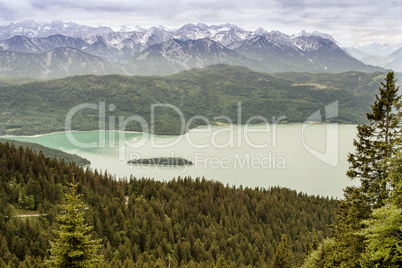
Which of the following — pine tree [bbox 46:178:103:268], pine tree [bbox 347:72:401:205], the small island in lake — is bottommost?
the small island in lake

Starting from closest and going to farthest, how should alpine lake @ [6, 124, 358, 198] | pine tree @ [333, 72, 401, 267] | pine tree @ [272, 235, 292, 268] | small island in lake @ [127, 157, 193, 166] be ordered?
1. pine tree @ [333, 72, 401, 267]
2. pine tree @ [272, 235, 292, 268]
3. alpine lake @ [6, 124, 358, 198]
4. small island in lake @ [127, 157, 193, 166]

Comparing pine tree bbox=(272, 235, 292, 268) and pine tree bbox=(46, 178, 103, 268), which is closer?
pine tree bbox=(46, 178, 103, 268)

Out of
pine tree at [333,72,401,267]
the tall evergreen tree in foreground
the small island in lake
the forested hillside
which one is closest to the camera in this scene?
the tall evergreen tree in foreground

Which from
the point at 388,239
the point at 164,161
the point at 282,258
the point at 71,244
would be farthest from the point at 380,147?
the point at 164,161

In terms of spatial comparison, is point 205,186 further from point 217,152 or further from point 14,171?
point 217,152

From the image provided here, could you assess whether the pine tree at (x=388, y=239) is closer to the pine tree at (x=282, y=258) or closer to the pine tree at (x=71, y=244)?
the pine tree at (x=71, y=244)

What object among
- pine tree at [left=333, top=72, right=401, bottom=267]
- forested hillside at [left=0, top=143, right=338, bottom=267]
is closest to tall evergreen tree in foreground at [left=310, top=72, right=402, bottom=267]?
pine tree at [left=333, top=72, right=401, bottom=267]

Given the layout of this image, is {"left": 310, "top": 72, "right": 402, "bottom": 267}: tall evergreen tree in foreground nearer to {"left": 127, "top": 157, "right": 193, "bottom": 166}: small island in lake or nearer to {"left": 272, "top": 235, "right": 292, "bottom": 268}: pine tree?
{"left": 272, "top": 235, "right": 292, "bottom": 268}: pine tree

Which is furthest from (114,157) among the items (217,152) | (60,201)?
(60,201)

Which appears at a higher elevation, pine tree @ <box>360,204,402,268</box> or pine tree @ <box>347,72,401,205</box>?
pine tree @ <box>347,72,401,205</box>
